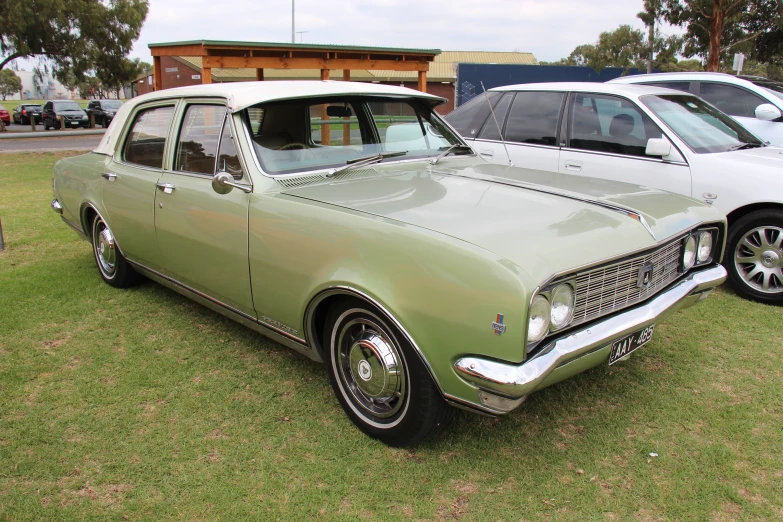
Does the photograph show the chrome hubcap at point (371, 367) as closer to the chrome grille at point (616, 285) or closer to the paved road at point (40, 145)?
the chrome grille at point (616, 285)

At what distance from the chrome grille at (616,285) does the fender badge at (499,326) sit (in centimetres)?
45

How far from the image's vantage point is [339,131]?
3.90 m

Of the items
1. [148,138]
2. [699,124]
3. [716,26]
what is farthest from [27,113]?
[699,124]

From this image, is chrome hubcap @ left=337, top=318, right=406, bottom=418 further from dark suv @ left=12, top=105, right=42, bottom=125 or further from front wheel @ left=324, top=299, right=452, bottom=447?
dark suv @ left=12, top=105, right=42, bottom=125

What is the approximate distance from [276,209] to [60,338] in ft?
7.06

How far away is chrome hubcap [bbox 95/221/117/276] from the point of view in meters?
4.96

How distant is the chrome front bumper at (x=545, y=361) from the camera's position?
2.30m

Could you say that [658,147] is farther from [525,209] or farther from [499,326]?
[499,326]

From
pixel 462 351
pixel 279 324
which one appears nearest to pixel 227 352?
pixel 279 324

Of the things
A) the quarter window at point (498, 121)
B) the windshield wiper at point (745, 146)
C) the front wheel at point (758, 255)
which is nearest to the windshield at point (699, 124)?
the windshield wiper at point (745, 146)

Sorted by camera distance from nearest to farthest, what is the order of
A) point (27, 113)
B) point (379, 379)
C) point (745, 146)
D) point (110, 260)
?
point (379, 379) < point (110, 260) < point (745, 146) < point (27, 113)

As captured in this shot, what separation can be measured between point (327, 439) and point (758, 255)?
3.85 meters

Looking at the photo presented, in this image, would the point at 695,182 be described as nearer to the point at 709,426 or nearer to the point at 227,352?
the point at 709,426

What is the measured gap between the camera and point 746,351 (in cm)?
395
